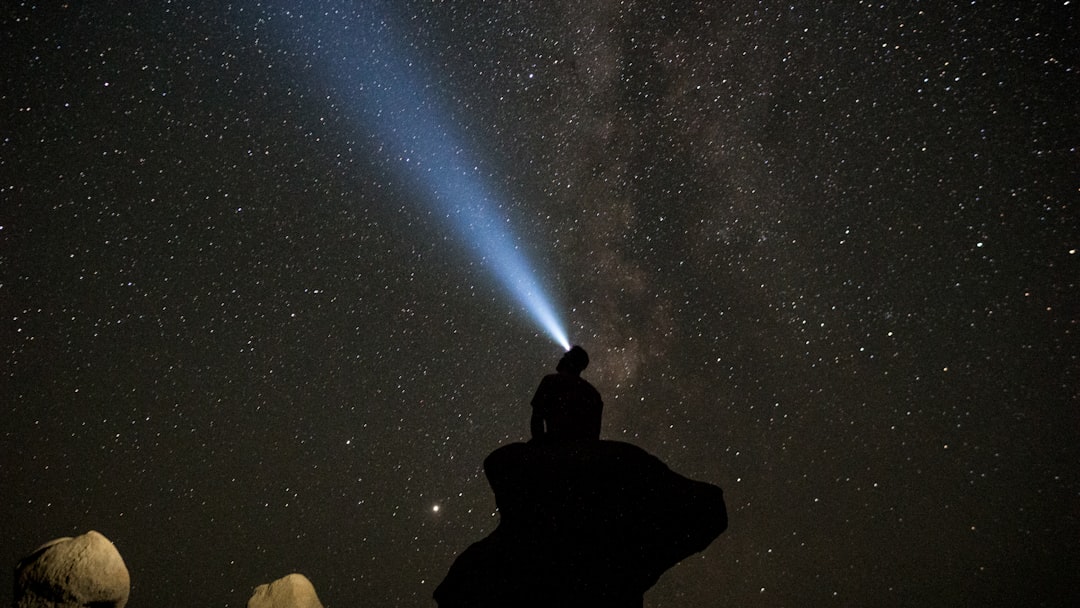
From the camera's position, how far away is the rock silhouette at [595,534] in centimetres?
464

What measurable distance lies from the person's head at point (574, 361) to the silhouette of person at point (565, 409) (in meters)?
0.10

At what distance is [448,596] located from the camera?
190 inches

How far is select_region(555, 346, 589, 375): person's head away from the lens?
18.6 ft

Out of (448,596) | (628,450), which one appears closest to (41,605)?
(448,596)

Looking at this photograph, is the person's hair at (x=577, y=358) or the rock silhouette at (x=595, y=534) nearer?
the rock silhouette at (x=595, y=534)

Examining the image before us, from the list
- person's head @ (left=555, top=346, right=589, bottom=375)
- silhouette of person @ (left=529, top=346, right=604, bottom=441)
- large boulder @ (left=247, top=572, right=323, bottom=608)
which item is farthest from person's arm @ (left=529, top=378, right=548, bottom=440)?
A: large boulder @ (left=247, top=572, right=323, bottom=608)

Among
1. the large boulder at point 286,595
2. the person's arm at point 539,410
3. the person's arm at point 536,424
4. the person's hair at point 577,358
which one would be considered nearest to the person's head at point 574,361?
the person's hair at point 577,358

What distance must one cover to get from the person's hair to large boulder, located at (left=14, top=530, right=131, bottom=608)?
4626mm

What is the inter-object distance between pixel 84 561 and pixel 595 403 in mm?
4775

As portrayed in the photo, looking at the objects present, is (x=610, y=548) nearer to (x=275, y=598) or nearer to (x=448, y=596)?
(x=448, y=596)

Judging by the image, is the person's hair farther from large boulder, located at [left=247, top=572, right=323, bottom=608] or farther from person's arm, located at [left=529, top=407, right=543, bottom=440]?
large boulder, located at [left=247, top=572, right=323, bottom=608]

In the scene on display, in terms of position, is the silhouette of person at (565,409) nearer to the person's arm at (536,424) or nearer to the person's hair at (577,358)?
the person's arm at (536,424)

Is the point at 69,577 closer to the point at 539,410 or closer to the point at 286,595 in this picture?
the point at 286,595

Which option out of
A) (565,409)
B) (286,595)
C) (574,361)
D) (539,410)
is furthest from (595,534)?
(286,595)
